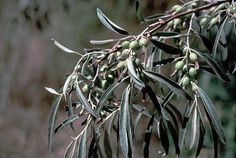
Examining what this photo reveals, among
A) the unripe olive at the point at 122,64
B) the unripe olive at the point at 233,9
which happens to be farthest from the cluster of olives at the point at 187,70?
the unripe olive at the point at 233,9

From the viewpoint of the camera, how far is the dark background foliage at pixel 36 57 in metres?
3.91

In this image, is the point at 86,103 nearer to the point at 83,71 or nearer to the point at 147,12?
the point at 83,71

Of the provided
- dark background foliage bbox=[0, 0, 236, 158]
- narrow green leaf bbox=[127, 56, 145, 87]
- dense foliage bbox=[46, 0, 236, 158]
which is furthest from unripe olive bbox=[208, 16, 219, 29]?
dark background foliage bbox=[0, 0, 236, 158]

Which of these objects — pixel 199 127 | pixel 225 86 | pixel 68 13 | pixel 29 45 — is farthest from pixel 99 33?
pixel 199 127

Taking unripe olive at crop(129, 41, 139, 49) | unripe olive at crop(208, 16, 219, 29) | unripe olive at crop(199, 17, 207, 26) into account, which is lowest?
unripe olive at crop(129, 41, 139, 49)

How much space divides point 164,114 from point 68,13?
123 inches

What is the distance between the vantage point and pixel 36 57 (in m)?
4.64

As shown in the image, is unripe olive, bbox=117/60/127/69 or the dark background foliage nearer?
unripe olive, bbox=117/60/127/69

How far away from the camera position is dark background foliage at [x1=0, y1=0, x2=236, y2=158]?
391cm

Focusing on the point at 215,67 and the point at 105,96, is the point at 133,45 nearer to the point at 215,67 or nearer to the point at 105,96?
the point at 105,96

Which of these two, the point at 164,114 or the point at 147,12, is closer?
the point at 164,114

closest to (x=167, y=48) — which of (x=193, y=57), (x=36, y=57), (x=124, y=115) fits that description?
(x=193, y=57)

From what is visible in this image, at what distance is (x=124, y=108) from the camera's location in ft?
3.78

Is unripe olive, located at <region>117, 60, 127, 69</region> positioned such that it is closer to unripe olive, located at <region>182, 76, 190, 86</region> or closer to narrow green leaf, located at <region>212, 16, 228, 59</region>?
unripe olive, located at <region>182, 76, 190, 86</region>
